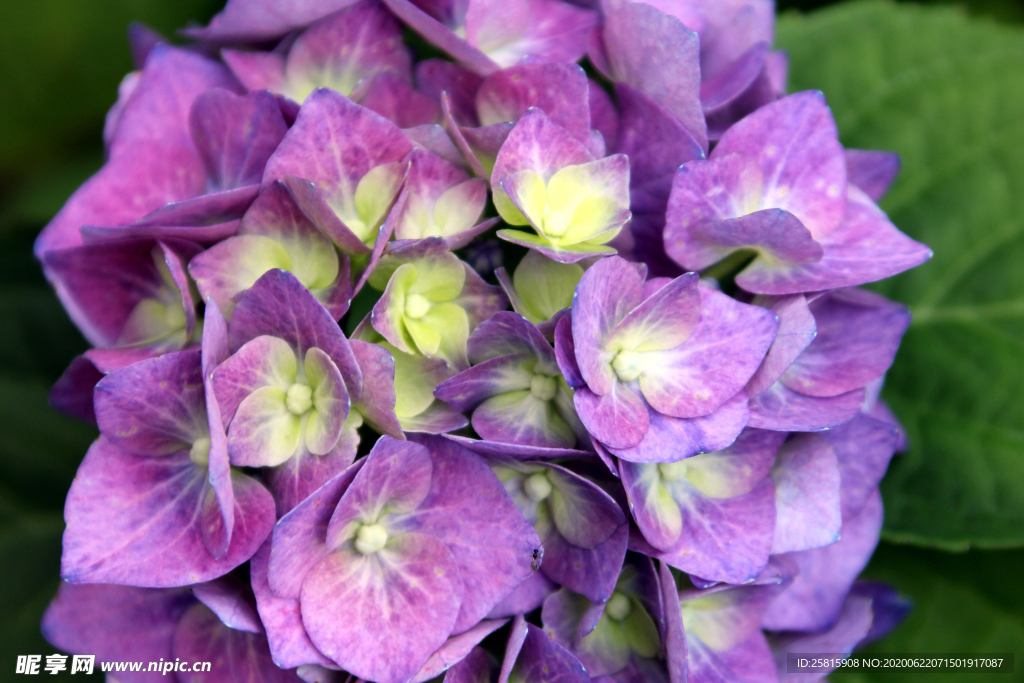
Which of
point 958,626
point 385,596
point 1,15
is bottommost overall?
point 958,626

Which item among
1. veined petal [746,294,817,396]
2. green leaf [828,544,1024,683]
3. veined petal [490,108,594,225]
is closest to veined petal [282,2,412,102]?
veined petal [490,108,594,225]

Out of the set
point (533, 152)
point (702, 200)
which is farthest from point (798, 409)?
point (533, 152)

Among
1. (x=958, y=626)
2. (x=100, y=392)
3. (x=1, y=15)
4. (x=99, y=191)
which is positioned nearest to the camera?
(x=100, y=392)

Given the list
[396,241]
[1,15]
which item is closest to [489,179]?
[396,241]

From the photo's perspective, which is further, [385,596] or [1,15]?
[1,15]

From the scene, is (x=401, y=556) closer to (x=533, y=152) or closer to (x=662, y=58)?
Result: (x=533, y=152)

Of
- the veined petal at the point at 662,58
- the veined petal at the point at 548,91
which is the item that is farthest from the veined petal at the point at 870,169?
the veined petal at the point at 548,91

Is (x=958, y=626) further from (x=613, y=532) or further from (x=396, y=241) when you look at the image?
(x=396, y=241)
